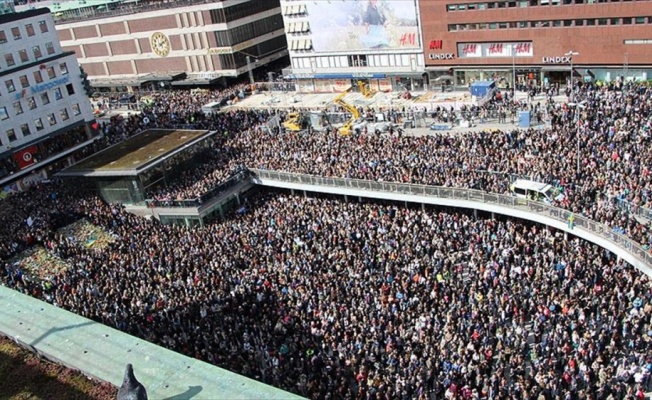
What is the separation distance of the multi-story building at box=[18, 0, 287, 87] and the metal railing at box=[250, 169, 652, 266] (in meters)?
37.8

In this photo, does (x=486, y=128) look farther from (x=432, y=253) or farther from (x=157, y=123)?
(x=157, y=123)

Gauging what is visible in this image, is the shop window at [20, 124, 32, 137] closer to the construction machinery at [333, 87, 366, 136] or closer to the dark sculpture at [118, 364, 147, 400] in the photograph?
the construction machinery at [333, 87, 366, 136]

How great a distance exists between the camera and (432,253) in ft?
102

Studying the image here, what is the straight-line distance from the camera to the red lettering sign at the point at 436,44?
6153 centimetres

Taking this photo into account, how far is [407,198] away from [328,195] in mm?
7585

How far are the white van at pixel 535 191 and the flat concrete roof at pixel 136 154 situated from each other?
83.7 ft

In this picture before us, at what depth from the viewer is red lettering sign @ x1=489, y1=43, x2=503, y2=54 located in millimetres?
58188

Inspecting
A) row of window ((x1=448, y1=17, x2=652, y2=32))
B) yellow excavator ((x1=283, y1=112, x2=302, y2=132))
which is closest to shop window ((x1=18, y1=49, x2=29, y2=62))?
yellow excavator ((x1=283, y1=112, x2=302, y2=132))

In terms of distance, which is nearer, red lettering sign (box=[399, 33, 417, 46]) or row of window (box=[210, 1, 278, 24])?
red lettering sign (box=[399, 33, 417, 46])

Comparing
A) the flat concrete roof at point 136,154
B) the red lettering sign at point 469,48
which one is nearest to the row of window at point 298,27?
the red lettering sign at point 469,48

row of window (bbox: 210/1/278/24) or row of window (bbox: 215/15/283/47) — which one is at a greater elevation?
row of window (bbox: 210/1/278/24)

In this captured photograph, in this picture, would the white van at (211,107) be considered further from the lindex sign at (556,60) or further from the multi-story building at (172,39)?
the lindex sign at (556,60)

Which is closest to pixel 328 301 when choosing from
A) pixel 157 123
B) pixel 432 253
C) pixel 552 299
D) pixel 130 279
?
pixel 432 253

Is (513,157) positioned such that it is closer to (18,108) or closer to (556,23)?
(556,23)
